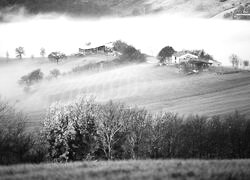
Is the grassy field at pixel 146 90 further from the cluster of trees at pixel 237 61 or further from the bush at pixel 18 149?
Answer: the bush at pixel 18 149

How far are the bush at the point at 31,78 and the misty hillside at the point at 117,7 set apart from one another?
19.0m

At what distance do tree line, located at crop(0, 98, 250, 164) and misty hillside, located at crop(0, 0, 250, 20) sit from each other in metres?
26.8

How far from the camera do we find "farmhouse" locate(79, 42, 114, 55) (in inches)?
3069

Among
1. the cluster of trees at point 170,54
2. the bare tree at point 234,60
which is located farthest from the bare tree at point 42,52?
the bare tree at point 234,60

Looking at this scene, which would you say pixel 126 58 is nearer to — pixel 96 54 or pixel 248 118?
pixel 96 54

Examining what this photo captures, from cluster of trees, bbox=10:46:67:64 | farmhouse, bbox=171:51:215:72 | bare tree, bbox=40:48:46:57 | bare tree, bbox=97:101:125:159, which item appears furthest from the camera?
cluster of trees, bbox=10:46:67:64

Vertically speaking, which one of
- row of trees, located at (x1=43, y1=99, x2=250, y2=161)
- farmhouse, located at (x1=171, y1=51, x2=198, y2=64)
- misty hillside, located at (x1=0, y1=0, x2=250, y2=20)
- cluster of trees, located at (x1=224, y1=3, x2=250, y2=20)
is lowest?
row of trees, located at (x1=43, y1=99, x2=250, y2=161)

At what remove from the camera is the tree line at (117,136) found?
2795 centimetres

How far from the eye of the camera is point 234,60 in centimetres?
4684

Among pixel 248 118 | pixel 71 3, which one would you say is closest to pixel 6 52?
pixel 71 3

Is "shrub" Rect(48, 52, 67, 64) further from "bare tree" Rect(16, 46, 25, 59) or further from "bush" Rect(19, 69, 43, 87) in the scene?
"bush" Rect(19, 69, 43, 87)

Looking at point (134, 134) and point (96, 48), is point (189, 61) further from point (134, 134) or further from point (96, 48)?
point (134, 134)

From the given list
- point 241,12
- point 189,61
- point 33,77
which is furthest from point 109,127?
point 33,77

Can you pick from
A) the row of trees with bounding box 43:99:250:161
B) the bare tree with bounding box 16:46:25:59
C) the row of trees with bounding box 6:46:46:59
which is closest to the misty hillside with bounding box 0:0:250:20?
the row of trees with bounding box 6:46:46:59
